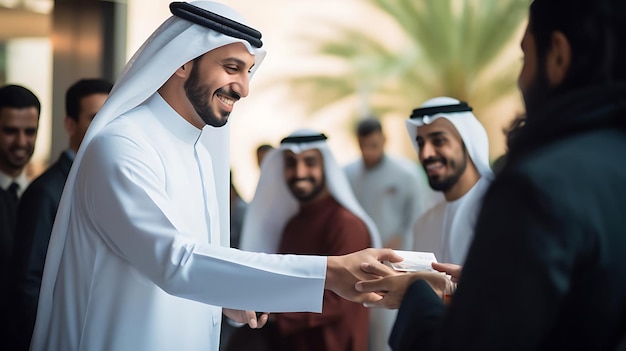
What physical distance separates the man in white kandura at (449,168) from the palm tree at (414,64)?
24.7 ft

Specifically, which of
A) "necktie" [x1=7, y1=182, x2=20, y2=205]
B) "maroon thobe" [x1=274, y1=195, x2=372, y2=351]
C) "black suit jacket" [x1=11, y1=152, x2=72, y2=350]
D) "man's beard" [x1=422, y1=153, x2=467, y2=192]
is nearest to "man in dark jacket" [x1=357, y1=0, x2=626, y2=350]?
"black suit jacket" [x1=11, y1=152, x2=72, y2=350]

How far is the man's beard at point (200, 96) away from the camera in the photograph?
291 centimetres

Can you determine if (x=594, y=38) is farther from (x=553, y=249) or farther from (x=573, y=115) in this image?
(x=553, y=249)

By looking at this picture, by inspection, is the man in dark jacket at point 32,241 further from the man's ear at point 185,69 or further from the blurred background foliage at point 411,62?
the blurred background foliage at point 411,62

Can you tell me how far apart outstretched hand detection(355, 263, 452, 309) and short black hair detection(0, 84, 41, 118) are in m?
3.25

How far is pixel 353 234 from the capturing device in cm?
610

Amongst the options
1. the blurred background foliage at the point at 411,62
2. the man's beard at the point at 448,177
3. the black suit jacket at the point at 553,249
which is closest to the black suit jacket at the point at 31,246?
the man's beard at the point at 448,177

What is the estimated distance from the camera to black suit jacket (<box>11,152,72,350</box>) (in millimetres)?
3826

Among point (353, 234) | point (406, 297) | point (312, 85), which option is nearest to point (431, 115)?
point (353, 234)

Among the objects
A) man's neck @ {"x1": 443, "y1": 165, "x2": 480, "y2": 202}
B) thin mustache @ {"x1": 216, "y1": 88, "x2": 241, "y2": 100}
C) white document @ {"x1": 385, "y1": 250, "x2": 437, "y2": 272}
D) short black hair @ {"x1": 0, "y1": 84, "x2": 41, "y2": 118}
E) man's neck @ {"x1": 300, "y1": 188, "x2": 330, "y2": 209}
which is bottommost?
white document @ {"x1": 385, "y1": 250, "x2": 437, "y2": 272}

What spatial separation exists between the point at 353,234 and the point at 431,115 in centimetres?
125

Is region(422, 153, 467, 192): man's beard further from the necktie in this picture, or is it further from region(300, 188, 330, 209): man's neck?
the necktie

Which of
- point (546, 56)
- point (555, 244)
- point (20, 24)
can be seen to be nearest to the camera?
point (555, 244)

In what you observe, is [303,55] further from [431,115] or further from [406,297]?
[406,297]
